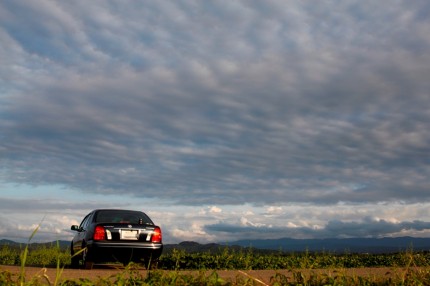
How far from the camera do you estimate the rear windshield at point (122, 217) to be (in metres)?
14.5

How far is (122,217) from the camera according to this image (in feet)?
48.5

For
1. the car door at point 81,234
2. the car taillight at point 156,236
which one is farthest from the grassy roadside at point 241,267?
the car taillight at point 156,236

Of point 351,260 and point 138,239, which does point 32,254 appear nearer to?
point 138,239

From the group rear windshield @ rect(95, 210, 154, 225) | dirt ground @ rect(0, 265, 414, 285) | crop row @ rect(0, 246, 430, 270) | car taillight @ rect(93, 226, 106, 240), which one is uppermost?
rear windshield @ rect(95, 210, 154, 225)

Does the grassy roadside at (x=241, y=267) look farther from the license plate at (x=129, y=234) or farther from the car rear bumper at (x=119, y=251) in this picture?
the license plate at (x=129, y=234)

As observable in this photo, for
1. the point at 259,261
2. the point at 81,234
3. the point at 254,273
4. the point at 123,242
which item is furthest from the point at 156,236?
the point at 254,273

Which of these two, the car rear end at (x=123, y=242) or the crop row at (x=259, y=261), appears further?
the crop row at (x=259, y=261)

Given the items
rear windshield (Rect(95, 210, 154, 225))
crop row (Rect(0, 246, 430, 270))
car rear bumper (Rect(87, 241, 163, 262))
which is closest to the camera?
car rear bumper (Rect(87, 241, 163, 262))

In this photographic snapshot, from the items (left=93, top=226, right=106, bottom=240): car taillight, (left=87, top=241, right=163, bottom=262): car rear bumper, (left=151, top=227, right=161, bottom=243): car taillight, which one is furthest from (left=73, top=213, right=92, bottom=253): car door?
(left=151, top=227, right=161, bottom=243): car taillight

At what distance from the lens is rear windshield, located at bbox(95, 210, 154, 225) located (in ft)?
47.6

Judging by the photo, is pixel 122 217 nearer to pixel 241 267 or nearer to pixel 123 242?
pixel 123 242

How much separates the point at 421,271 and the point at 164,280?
12.0ft

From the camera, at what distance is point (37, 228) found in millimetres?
4668

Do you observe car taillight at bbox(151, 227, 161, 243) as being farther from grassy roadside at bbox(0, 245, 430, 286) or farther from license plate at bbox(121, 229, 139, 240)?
grassy roadside at bbox(0, 245, 430, 286)
